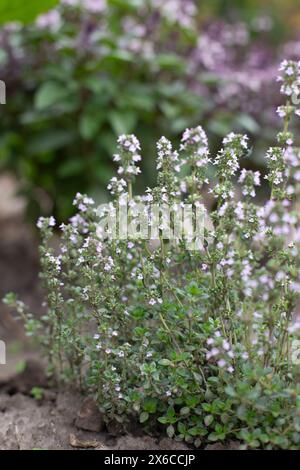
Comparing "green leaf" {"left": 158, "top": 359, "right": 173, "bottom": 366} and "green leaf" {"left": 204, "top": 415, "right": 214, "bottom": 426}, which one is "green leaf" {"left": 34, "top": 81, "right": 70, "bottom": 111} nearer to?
"green leaf" {"left": 158, "top": 359, "right": 173, "bottom": 366}

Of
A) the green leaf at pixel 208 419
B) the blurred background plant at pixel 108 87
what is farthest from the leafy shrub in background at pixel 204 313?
the blurred background plant at pixel 108 87

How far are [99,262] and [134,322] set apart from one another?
1.08ft

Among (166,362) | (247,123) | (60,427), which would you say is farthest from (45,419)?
(247,123)

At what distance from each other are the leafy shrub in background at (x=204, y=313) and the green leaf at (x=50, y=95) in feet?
4.84

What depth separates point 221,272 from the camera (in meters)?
1.71

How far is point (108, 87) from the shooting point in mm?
3314

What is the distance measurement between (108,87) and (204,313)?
1890 mm

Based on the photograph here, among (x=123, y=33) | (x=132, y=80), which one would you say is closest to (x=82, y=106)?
(x=132, y=80)

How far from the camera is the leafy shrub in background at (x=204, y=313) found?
152 cm

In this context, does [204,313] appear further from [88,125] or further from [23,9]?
[23,9]

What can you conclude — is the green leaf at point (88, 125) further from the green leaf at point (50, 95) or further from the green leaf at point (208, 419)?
the green leaf at point (208, 419)

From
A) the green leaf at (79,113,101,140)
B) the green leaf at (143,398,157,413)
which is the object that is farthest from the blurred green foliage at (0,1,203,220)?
the green leaf at (143,398,157,413)

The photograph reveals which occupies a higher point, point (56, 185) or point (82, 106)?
point (82, 106)

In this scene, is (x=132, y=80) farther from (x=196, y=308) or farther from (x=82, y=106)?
(x=196, y=308)
